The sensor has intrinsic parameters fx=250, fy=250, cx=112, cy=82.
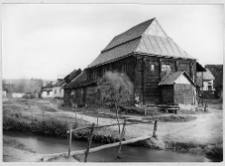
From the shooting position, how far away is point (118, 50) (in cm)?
1270

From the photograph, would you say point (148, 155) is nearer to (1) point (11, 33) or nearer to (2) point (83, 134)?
(2) point (83, 134)

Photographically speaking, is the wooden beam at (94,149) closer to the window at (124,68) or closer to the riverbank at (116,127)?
the riverbank at (116,127)

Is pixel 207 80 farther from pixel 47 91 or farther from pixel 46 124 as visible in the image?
Result: pixel 46 124

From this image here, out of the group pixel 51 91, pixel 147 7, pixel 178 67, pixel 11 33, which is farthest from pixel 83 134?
pixel 178 67

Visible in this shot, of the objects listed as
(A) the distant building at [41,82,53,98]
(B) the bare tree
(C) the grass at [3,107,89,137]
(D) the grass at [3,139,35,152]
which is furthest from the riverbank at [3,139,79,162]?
(B) the bare tree

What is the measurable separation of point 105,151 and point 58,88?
12.5 ft

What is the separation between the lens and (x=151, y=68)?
1177 centimetres

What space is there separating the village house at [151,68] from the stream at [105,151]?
10.1ft

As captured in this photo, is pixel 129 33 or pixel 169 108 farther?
pixel 129 33

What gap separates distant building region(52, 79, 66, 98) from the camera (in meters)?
9.77

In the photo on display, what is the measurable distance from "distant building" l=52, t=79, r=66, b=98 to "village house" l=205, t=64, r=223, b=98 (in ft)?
18.4

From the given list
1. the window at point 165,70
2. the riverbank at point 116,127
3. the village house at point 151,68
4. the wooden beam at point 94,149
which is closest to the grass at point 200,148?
the riverbank at point 116,127

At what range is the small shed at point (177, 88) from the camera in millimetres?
11453

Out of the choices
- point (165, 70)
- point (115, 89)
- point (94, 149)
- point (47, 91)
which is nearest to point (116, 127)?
point (94, 149)
